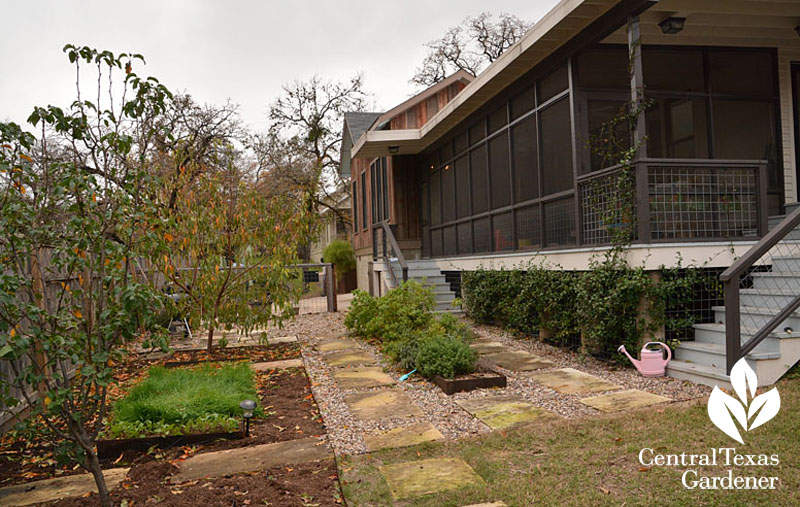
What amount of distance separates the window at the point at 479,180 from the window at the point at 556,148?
6.95 feet

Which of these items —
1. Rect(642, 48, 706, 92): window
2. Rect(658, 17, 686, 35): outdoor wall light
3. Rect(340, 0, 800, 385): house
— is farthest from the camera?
Rect(642, 48, 706, 92): window

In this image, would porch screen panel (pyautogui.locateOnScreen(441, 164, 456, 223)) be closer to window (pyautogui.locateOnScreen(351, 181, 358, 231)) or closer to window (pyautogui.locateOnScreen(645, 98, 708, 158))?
window (pyautogui.locateOnScreen(645, 98, 708, 158))

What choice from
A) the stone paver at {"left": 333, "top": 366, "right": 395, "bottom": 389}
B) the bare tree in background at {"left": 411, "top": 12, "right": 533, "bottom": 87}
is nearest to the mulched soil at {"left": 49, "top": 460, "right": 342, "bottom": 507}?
the stone paver at {"left": 333, "top": 366, "right": 395, "bottom": 389}

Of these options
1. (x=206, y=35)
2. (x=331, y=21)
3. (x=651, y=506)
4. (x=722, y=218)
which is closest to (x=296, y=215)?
(x=722, y=218)

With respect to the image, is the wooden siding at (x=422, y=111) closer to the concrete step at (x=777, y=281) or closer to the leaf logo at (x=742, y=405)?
the concrete step at (x=777, y=281)

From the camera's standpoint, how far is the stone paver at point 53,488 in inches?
124

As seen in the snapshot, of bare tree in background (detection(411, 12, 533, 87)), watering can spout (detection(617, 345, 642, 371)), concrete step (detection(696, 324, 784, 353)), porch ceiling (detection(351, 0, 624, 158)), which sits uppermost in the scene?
bare tree in background (detection(411, 12, 533, 87))

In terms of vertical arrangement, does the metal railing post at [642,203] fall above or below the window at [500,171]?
below

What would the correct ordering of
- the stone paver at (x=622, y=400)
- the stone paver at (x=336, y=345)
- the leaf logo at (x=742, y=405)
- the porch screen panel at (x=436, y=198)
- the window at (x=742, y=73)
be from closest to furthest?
the leaf logo at (x=742, y=405) < the stone paver at (x=622, y=400) < the window at (x=742, y=73) < the stone paver at (x=336, y=345) < the porch screen panel at (x=436, y=198)

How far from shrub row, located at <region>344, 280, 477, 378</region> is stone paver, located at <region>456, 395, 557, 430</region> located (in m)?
0.63

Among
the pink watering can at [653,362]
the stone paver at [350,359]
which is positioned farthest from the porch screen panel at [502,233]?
the pink watering can at [653,362]

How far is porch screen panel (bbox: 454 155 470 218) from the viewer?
10731 mm

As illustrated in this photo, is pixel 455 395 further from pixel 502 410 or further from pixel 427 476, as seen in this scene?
pixel 427 476

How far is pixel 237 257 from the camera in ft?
23.4
